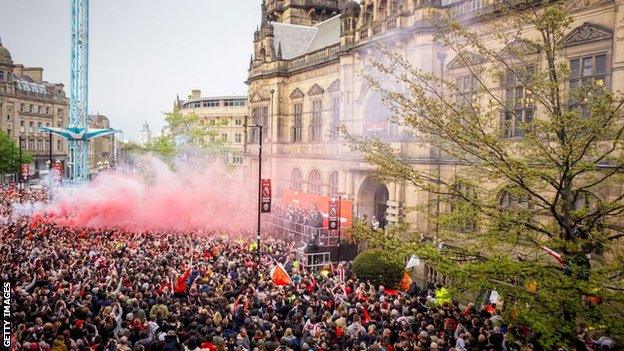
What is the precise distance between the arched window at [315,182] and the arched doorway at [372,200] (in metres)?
6.01

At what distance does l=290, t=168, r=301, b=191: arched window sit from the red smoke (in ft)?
15.2

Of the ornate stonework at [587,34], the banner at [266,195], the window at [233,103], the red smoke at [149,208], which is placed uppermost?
the window at [233,103]

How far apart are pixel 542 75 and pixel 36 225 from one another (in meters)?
24.5

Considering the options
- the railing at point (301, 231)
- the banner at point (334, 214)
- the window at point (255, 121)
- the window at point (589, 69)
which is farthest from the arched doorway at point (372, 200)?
the window at point (255, 121)

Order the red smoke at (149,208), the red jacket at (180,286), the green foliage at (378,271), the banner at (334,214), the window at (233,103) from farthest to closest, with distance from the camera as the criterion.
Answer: the window at (233,103), the red smoke at (149,208), the banner at (334,214), the green foliage at (378,271), the red jacket at (180,286)

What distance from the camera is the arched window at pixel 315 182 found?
35.7 metres

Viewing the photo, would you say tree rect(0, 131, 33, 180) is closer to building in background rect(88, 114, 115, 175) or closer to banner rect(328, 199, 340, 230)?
banner rect(328, 199, 340, 230)

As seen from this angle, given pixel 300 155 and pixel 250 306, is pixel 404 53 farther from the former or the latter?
pixel 250 306

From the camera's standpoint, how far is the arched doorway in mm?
29734

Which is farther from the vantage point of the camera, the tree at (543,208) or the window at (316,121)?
the window at (316,121)

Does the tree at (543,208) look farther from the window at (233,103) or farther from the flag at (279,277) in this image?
the window at (233,103)

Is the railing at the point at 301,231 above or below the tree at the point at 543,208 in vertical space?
below

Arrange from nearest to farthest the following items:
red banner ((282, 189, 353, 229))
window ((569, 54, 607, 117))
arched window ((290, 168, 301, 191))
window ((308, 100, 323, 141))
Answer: window ((569, 54, 607, 117)) < red banner ((282, 189, 353, 229)) < window ((308, 100, 323, 141)) < arched window ((290, 168, 301, 191))

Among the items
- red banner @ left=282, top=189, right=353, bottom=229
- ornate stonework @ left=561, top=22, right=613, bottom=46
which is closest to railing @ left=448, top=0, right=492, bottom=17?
ornate stonework @ left=561, top=22, right=613, bottom=46
